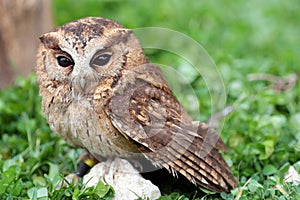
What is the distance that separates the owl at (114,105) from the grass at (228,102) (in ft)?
0.95

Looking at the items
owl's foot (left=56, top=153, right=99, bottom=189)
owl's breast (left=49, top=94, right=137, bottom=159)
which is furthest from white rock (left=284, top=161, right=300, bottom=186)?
owl's foot (left=56, top=153, right=99, bottom=189)

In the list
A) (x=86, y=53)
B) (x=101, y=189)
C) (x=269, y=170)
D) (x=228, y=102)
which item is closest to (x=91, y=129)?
(x=101, y=189)

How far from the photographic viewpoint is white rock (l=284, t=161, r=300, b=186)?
417cm

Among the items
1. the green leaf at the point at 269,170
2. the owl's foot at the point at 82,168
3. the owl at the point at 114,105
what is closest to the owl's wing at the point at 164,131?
the owl at the point at 114,105

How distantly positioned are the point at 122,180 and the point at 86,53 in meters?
0.97

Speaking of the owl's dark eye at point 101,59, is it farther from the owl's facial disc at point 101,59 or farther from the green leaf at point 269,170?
the green leaf at point 269,170

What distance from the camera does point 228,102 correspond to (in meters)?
5.81

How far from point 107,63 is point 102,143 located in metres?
0.55

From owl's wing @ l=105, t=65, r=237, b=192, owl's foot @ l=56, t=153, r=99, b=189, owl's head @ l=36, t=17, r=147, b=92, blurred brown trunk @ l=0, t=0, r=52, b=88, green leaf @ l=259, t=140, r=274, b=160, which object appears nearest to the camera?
owl's head @ l=36, t=17, r=147, b=92

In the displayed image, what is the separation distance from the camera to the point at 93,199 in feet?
13.2

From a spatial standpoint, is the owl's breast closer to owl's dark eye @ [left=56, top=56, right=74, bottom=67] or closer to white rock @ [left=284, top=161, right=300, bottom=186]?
owl's dark eye @ [left=56, top=56, right=74, bottom=67]

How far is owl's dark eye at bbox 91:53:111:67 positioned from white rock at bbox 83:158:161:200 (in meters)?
0.74

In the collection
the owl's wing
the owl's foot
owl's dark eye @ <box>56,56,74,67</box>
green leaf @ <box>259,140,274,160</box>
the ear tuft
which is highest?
the ear tuft

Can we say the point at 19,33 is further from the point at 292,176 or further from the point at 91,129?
the point at 292,176
